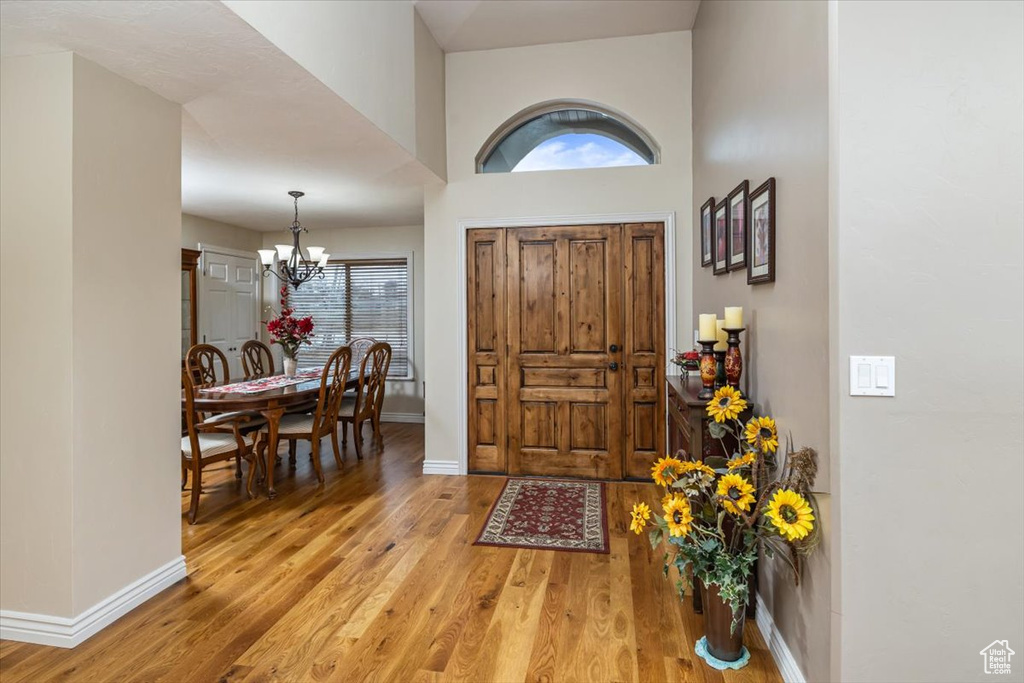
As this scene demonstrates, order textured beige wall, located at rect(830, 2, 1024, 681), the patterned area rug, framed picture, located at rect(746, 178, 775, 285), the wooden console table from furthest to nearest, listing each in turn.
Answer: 1. the patterned area rug
2. the wooden console table
3. framed picture, located at rect(746, 178, 775, 285)
4. textured beige wall, located at rect(830, 2, 1024, 681)

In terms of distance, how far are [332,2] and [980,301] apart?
2733 millimetres

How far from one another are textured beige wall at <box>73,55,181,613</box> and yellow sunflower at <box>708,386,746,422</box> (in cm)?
239

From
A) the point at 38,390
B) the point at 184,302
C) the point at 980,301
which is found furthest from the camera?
the point at 184,302

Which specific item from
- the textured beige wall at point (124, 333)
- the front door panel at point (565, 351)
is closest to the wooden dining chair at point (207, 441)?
the textured beige wall at point (124, 333)

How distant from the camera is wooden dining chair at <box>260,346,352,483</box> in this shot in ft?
13.1

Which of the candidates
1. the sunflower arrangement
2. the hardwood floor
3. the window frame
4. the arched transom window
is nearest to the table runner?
the hardwood floor

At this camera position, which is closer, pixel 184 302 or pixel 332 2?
pixel 332 2

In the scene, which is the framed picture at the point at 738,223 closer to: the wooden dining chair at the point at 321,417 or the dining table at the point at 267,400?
the wooden dining chair at the point at 321,417

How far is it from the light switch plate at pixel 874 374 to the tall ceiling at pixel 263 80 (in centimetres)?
224

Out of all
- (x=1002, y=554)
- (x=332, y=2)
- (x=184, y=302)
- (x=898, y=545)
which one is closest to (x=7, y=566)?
(x=332, y=2)

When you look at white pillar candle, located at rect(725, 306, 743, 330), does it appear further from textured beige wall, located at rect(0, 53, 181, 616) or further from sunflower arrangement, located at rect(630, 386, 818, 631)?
textured beige wall, located at rect(0, 53, 181, 616)

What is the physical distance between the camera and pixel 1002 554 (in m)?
1.43

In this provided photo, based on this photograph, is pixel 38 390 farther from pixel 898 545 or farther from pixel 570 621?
pixel 898 545

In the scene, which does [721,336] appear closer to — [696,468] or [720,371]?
[720,371]
